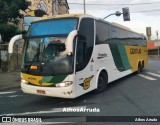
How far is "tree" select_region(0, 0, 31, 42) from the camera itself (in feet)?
65.8

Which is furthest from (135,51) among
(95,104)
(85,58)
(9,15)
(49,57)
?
(49,57)

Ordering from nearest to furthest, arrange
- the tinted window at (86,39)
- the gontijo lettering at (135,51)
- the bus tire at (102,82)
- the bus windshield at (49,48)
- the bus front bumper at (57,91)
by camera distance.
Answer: the bus front bumper at (57,91), the bus windshield at (49,48), the tinted window at (86,39), the bus tire at (102,82), the gontijo lettering at (135,51)

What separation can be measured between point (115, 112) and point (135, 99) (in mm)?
2097

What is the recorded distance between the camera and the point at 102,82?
12.0 m

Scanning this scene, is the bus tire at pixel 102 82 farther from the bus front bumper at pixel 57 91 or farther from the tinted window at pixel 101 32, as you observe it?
the bus front bumper at pixel 57 91

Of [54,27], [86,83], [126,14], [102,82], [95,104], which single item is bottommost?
[95,104]

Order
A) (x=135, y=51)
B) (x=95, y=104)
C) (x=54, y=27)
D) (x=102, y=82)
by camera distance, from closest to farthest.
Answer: (x=95, y=104) → (x=54, y=27) → (x=102, y=82) → (x=135, y=51)

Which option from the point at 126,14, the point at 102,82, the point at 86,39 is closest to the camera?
the point at 86,39

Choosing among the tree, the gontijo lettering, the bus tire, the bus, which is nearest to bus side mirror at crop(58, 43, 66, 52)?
the bus

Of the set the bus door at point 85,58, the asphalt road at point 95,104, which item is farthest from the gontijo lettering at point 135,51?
the bus door at point 85,58

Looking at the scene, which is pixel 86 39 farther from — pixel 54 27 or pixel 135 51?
pixel 135 51

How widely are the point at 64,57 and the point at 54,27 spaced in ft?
4.23

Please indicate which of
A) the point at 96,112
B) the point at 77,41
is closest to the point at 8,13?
the point at 77,41

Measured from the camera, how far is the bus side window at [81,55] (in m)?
9.76
